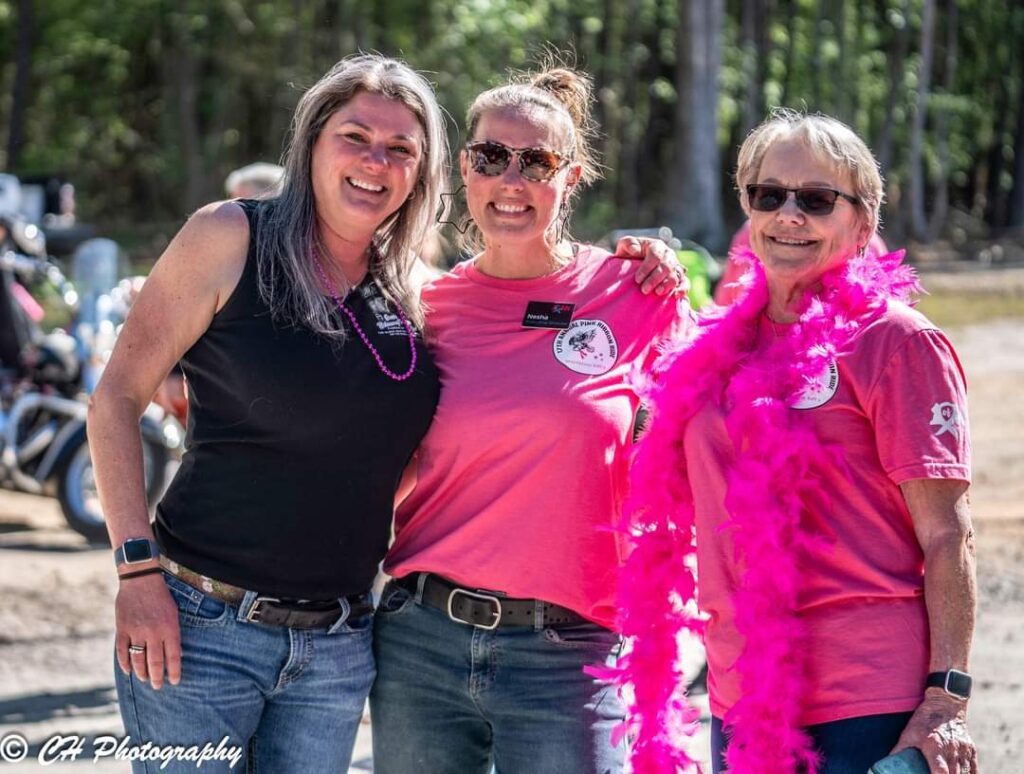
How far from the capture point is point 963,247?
2412 cm

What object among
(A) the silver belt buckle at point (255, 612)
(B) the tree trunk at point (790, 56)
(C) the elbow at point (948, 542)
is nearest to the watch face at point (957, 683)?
(C) the elbow at point (948, 542)

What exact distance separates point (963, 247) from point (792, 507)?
22.9 metres

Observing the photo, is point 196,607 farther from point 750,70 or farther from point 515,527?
point 750,70

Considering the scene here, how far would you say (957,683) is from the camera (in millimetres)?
2426

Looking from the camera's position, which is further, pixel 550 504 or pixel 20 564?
pixel 20 564

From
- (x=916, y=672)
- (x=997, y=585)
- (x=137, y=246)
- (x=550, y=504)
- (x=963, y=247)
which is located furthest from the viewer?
(x=963, y=247)

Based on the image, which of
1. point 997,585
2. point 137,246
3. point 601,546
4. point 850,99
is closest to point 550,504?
point 601,546

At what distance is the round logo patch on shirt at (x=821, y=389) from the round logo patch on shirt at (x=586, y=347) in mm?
484

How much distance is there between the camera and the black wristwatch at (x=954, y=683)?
2424 mm

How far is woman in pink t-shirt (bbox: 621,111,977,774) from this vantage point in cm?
246

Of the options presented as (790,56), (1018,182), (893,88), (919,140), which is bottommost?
(1018,182)

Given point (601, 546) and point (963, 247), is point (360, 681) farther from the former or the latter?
point (963, 247)

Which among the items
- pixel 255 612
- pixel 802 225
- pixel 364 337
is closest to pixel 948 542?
pixel 802 225

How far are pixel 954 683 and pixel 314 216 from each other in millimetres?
1548
